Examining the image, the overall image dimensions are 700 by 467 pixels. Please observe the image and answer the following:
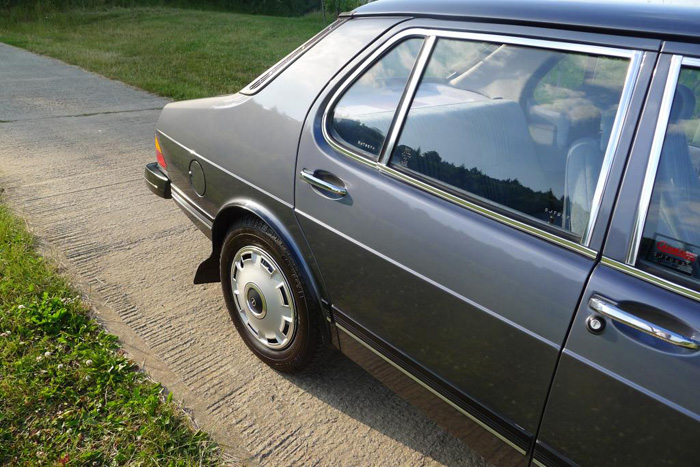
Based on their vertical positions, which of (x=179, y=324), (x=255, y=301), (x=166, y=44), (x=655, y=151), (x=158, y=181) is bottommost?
(x=166, y=44)

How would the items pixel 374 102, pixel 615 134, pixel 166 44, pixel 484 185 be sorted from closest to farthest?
pixel 615 134, pixel 484 185, pixel 374 102, pixel 166 44

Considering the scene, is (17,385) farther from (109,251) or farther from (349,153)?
(349,153)

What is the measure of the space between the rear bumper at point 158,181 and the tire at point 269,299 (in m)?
0.83

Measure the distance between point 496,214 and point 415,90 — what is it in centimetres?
57

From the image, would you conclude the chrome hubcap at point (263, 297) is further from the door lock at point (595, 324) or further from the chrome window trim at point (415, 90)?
the door lock at point (595, 324)

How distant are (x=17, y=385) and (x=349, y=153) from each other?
5.99ft

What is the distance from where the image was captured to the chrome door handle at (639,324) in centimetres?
129

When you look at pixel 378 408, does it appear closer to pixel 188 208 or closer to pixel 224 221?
pixel 224 221

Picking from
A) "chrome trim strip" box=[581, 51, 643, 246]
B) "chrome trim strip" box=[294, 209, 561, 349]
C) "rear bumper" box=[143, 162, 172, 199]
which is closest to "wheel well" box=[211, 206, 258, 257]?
"chrome trim strip" box=[294, 209, 561, 349]

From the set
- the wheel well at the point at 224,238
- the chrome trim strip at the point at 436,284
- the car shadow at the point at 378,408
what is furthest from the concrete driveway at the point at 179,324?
the chrome trim strip at the point at 436,284

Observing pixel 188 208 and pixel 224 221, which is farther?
pixel 188 208

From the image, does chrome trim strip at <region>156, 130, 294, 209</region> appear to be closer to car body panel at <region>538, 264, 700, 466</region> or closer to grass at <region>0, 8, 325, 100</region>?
car body panel at <region>538, 264, 700, 466</region>

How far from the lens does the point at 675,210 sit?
4.64 feet

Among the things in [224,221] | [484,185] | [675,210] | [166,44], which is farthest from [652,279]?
[166,44]
